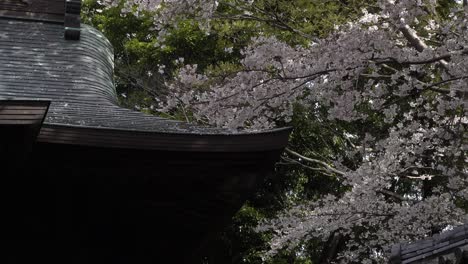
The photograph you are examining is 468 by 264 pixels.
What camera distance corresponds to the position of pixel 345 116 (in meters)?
6.84

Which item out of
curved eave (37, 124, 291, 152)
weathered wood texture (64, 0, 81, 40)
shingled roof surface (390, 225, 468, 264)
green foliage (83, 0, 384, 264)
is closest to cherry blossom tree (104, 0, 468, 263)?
green foliage (83, 0, 384, 264)

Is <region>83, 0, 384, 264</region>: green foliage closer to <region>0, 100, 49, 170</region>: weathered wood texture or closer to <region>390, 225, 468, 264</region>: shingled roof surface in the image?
<region>390, 225, 468, 264</region>: shingled roof surface

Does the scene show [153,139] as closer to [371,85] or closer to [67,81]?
[67,81]

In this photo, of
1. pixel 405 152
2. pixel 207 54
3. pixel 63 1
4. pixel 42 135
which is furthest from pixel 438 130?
pixel 207 54

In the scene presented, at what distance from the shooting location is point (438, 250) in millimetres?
3273

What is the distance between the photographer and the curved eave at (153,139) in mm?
3488

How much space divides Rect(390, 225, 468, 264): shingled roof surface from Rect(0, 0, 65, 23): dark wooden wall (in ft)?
11.2

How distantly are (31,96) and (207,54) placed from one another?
10754 mm

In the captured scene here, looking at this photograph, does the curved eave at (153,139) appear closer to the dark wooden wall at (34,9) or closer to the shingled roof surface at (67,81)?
the shingled roof surface at (67,81)

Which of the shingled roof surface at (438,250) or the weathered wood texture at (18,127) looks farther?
the weathered wood texture at (18,127)

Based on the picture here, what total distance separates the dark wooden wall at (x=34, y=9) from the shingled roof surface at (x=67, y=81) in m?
0.07

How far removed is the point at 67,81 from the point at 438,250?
2.64 meters

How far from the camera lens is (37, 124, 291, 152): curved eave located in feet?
11.4

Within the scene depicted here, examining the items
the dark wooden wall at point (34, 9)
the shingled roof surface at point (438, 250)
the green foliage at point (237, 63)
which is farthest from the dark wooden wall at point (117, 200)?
the green foliage at point (237, 63)
